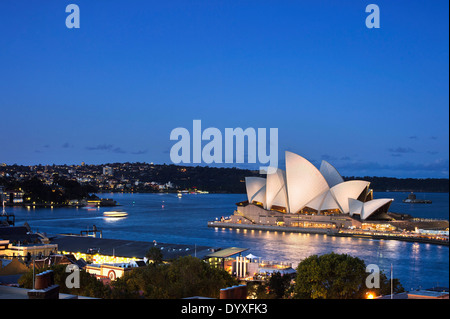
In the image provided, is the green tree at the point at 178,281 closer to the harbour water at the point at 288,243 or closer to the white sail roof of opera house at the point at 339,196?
the harbour water at the point at 288,243

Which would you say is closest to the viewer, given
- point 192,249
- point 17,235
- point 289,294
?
point 289,294

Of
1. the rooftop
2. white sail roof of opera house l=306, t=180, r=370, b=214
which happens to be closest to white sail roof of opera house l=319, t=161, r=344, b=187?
white sail roof of opera house l=306, t=180, r=370, b=214

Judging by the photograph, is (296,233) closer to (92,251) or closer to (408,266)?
(408,266)

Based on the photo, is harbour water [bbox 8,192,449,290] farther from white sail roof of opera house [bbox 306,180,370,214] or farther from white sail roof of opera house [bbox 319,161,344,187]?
white sail roof of opera house [bbox 319,161,344,187]

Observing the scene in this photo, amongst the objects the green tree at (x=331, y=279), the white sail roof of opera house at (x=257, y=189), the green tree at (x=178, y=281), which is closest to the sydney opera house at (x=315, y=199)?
the white sail roof of opera house at (x=257, y=189)
